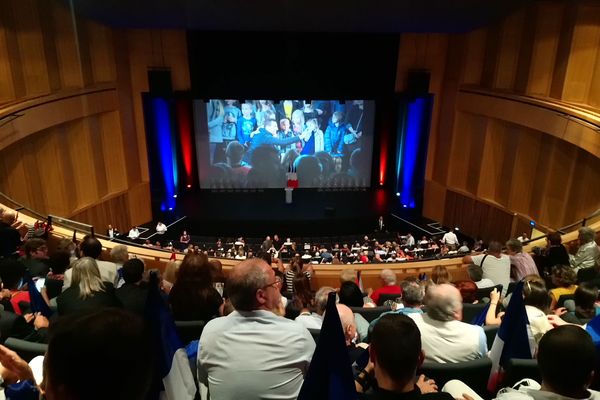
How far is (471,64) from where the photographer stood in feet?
49.9

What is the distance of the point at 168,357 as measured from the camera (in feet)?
9.21

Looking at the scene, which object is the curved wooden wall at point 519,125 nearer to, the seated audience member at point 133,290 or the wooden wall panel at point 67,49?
the seated audience member at point 133,290

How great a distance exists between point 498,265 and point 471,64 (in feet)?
35.0

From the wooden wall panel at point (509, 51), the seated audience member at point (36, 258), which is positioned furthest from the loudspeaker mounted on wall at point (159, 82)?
the seated audience member at point (36, 258)

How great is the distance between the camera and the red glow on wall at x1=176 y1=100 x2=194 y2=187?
55.2 ft

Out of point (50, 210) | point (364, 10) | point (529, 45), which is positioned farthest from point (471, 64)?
point (50, 210)

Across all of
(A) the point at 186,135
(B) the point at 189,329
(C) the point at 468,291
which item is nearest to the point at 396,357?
(B) the point at 189,329

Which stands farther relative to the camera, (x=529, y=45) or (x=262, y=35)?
(x=262, y=35)

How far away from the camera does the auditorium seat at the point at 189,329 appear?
350 cm

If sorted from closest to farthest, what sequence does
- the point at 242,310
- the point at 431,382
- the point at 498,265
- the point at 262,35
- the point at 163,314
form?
1. the point at 431,382
2. the point at 242,310
3. the point at 163,314
4. the point at 498,265
5. the point at 262,35

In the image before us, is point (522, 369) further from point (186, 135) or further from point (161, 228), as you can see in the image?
point (186, 135)

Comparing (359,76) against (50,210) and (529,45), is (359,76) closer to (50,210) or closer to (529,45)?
(529,45)

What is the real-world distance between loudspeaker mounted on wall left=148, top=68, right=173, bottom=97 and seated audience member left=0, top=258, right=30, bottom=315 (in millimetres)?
11649

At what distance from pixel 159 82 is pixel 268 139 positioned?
4.22 meters
